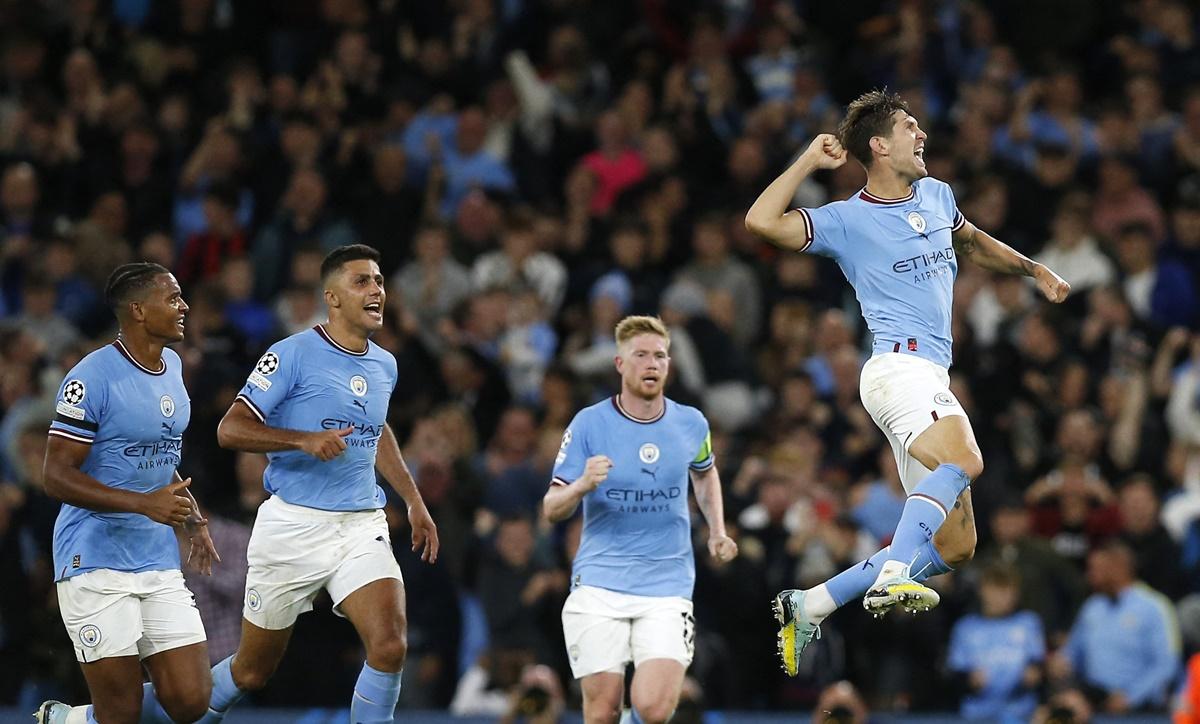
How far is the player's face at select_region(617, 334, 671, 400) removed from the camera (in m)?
11.6

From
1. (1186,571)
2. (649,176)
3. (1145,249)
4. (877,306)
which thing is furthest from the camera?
(649,176)

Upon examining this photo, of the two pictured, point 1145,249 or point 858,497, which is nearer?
point 858,497

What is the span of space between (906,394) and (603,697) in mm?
2632

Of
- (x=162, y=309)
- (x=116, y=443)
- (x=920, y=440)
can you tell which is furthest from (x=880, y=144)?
(x=116, y=443)

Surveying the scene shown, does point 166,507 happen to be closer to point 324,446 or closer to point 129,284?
point 324,446

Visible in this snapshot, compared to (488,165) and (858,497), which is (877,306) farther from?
(488,165)

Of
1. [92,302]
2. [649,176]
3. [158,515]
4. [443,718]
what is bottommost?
[443,718]

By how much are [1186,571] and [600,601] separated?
5389 millimetres

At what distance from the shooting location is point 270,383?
10.3m

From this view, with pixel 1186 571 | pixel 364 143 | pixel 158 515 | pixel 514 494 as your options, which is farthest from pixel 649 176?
pixel 158 515

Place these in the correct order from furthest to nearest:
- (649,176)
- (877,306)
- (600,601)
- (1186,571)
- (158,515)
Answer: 1. (649,176)
2. (1186,571)
3. (600,601)
4. (877,306)
5. (158,515)

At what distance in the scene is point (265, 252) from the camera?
17.4 meters

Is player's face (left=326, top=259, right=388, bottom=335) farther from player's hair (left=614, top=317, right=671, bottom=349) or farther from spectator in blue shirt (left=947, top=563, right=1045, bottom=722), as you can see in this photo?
spectator in blue shirt (left=947, top=563, right=1045, bottom=722)

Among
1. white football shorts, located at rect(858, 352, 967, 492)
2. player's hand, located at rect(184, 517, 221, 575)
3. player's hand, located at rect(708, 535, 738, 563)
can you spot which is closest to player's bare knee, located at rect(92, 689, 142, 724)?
player's hand, located at rect(184, 517, 221, 575)
